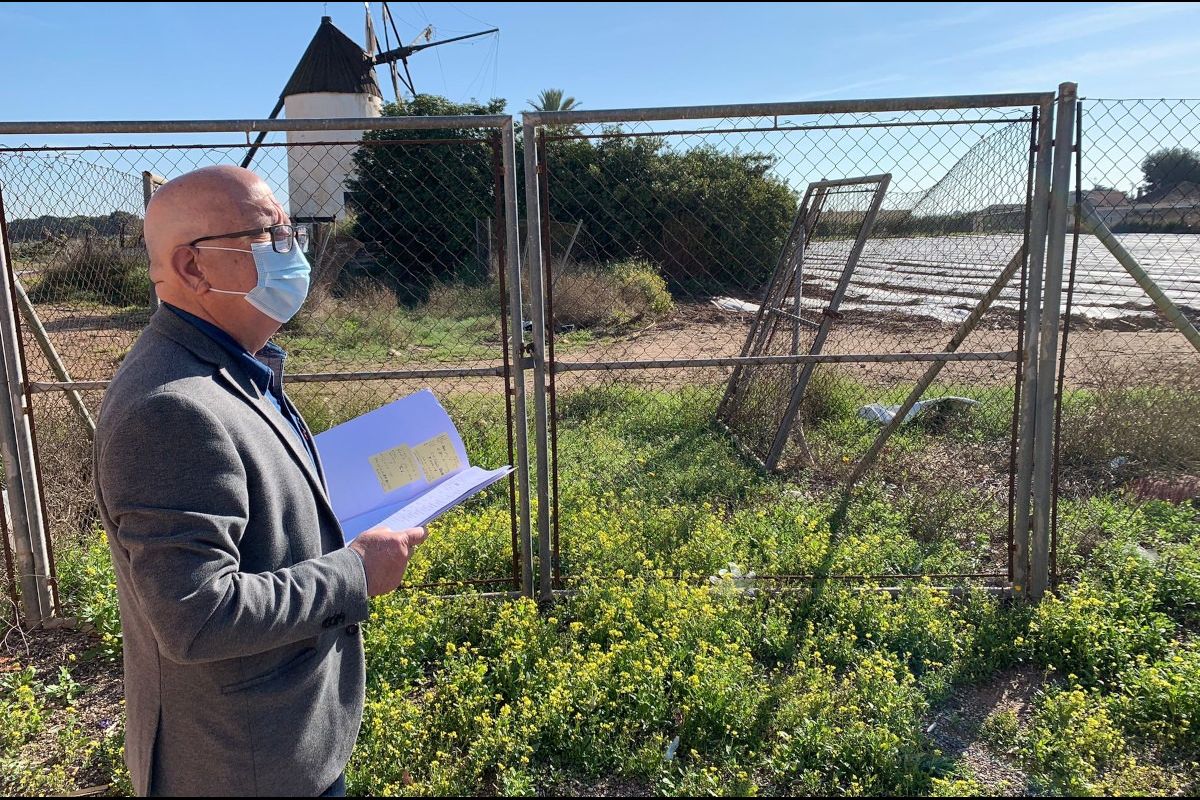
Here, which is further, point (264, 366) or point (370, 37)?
point (370, 37)

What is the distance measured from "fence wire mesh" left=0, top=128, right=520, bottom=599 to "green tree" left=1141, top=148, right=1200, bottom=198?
4062mm

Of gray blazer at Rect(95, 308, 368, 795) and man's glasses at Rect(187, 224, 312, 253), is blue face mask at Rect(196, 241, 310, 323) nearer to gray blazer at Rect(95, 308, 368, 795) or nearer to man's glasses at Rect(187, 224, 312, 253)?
man's glasses at Rect(187, 224, 312, 253)

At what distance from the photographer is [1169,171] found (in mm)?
4797

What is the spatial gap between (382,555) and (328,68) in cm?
3659

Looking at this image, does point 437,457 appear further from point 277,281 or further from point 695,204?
point 695,204

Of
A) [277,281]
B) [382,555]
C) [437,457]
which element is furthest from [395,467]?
[277,281]

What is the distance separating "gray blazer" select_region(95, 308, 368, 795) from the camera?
4.34 feet

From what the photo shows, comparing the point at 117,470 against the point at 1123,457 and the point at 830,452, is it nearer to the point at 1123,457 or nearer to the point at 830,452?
the point at 830,452

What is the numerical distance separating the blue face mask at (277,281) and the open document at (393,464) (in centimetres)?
47

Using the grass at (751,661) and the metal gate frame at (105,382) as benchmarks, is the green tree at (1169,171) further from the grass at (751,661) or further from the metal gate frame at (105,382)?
the metal gate frame at (105,382)

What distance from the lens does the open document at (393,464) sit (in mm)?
2070

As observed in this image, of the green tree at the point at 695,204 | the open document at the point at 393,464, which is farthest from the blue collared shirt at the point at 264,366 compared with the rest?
the green tree at the point at 695,204

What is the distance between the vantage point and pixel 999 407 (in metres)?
7.02

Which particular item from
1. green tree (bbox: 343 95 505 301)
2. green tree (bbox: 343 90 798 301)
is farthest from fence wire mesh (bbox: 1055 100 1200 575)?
green tree (bbox: 343 95 505 301)
